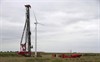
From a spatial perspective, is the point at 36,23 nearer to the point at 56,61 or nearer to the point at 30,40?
the point at 30,40

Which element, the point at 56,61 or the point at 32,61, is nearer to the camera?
the point at 56,61

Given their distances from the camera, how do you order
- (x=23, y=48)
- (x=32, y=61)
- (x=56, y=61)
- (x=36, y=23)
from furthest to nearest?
(x=23, y=48) → (x=36, y=23) → (x=32, y=61) → (x=56, y=61)

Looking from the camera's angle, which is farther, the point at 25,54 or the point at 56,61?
the point at 25,54

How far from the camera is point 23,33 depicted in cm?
5938

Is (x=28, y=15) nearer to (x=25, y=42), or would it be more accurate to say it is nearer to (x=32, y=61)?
(x=25, y=42)

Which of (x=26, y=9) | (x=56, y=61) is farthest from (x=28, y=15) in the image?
(x=56, y=61)

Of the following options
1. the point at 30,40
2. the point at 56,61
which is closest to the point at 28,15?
the point at 30,40

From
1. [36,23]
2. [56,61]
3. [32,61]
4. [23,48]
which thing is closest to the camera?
[56,61]

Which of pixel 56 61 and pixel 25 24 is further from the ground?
pixel 25 24

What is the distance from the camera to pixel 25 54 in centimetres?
5666

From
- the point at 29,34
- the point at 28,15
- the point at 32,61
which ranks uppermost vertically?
the point at 28,15

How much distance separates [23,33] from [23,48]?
11.4ft

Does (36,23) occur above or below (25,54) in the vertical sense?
above

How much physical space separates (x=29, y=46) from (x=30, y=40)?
1.46 m
